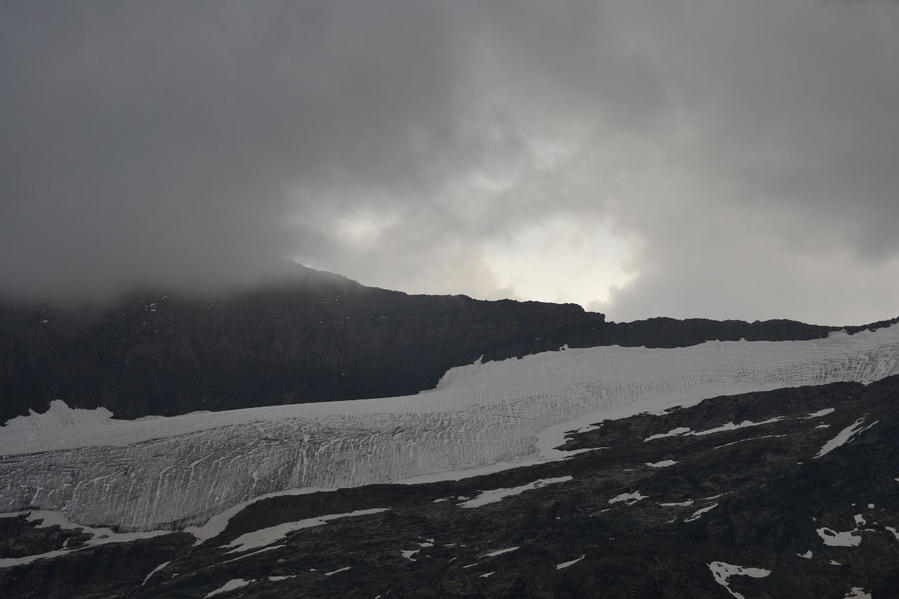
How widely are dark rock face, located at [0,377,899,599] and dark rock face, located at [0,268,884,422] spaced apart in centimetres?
3485

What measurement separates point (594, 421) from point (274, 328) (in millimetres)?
61589

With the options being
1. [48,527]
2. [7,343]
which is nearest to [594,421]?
[48,527]

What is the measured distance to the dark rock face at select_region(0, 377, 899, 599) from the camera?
98.9 metres

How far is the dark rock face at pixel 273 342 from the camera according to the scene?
161 meters

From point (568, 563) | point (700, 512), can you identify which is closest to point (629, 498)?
point (700, 512)

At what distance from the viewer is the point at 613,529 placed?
10869 centimetres

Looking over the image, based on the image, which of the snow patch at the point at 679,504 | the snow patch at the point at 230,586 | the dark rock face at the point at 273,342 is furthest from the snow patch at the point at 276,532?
the dark rock face at the point at 273,342

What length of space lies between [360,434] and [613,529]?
3841 cm

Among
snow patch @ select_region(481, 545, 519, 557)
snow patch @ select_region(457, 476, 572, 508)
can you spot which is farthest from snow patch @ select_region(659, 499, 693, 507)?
snow patch @ select_region(481, 545, 519, 557)

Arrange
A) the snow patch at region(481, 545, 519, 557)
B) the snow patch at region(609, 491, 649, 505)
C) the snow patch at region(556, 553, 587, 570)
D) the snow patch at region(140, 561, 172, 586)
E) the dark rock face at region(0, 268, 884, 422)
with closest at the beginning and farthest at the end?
the snow patch at region(556, 553, 587, 570) → the snow patch at region(481, 545, 519, 557) → the snow patch at region(140, 561, 172, 586) → the snow patch at region(609, 491, 649, 505) → the dark rock face at region(0, 268, 884, 422)

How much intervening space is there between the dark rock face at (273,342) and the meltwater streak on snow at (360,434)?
8234 mm

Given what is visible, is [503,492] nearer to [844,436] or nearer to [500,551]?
[500,551]

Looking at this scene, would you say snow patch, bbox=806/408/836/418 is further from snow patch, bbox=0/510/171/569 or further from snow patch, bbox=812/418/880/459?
snow patch, bbox=0/510/171/569

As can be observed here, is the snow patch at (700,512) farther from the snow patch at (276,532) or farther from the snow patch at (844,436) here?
the snow patch at (276,532)
